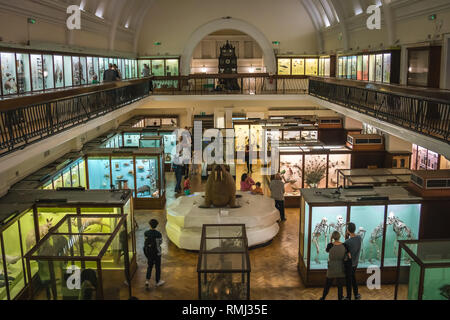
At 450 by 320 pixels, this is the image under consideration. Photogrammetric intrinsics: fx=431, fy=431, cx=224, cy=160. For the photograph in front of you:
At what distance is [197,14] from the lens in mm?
30438

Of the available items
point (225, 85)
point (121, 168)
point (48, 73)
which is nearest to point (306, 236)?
point (121, 168)

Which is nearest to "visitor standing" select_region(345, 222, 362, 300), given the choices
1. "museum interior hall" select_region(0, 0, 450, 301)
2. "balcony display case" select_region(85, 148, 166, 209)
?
"museum interior hall" select_region(0, 0, 450, 301)

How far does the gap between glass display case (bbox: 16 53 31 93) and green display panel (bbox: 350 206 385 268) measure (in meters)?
9.74

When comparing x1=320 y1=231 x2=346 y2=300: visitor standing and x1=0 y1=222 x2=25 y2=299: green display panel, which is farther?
x1=0 y1=222 x2=25 y2=299: green display panel

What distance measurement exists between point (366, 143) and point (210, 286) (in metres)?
10.3

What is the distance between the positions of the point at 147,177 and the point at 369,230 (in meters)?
7.92

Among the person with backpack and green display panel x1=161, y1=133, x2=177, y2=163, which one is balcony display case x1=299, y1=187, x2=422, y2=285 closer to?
the person with backpack

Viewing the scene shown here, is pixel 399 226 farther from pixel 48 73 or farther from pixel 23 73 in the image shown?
pixel 48 73

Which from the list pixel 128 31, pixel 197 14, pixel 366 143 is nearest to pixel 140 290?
pixel 366 143

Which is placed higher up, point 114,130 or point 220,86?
point 220,86

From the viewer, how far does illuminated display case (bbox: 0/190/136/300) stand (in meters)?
8.47

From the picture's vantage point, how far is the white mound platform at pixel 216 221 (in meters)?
11.4

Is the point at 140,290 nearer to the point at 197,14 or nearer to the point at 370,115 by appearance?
the point at 370,115

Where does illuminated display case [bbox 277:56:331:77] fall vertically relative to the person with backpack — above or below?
above
